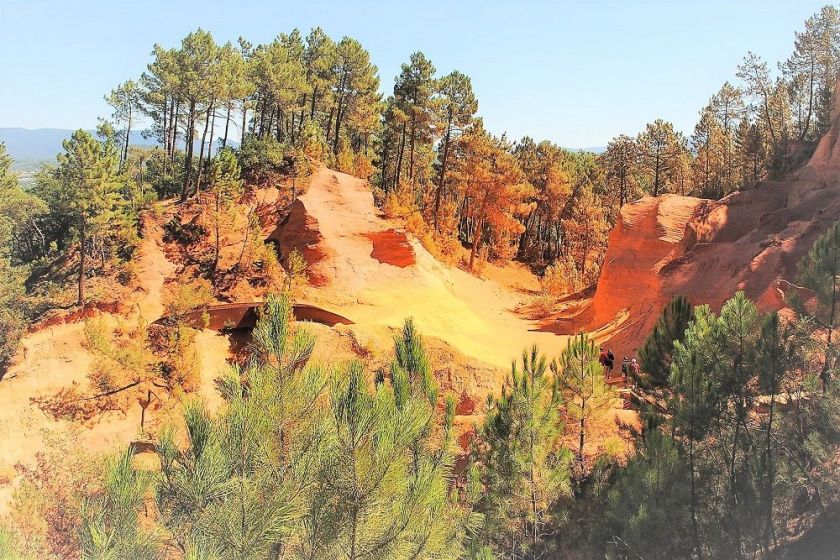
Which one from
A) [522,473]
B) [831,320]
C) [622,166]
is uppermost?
[622,166]

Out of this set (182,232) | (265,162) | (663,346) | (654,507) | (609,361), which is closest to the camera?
(654,507)

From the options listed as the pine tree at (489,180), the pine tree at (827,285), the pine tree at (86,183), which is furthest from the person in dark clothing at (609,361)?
the pine tree at (489,180)

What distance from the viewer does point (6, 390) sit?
16.9 meters

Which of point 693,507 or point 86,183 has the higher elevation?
point 86,183

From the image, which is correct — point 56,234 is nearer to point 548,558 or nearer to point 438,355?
point 438,355

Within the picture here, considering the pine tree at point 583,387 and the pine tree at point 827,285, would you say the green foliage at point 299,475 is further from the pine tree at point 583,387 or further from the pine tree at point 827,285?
the pine tree at point 827,285

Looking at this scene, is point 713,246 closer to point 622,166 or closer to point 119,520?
point 119,520

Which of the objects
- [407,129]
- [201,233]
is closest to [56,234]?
[201,233]

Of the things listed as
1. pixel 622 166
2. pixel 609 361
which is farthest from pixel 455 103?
pixel 609 361

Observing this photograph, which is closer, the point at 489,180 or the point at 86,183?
the point at 86,183

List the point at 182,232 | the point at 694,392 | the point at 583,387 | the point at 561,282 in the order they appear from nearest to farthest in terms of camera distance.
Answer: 1. the point at 694,392
2. the point at 583,387
3. the point at 182,232
4. the point at 561,282

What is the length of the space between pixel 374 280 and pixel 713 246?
15.8m

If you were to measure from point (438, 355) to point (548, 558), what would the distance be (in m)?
9.55

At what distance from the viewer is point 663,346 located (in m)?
11.8
